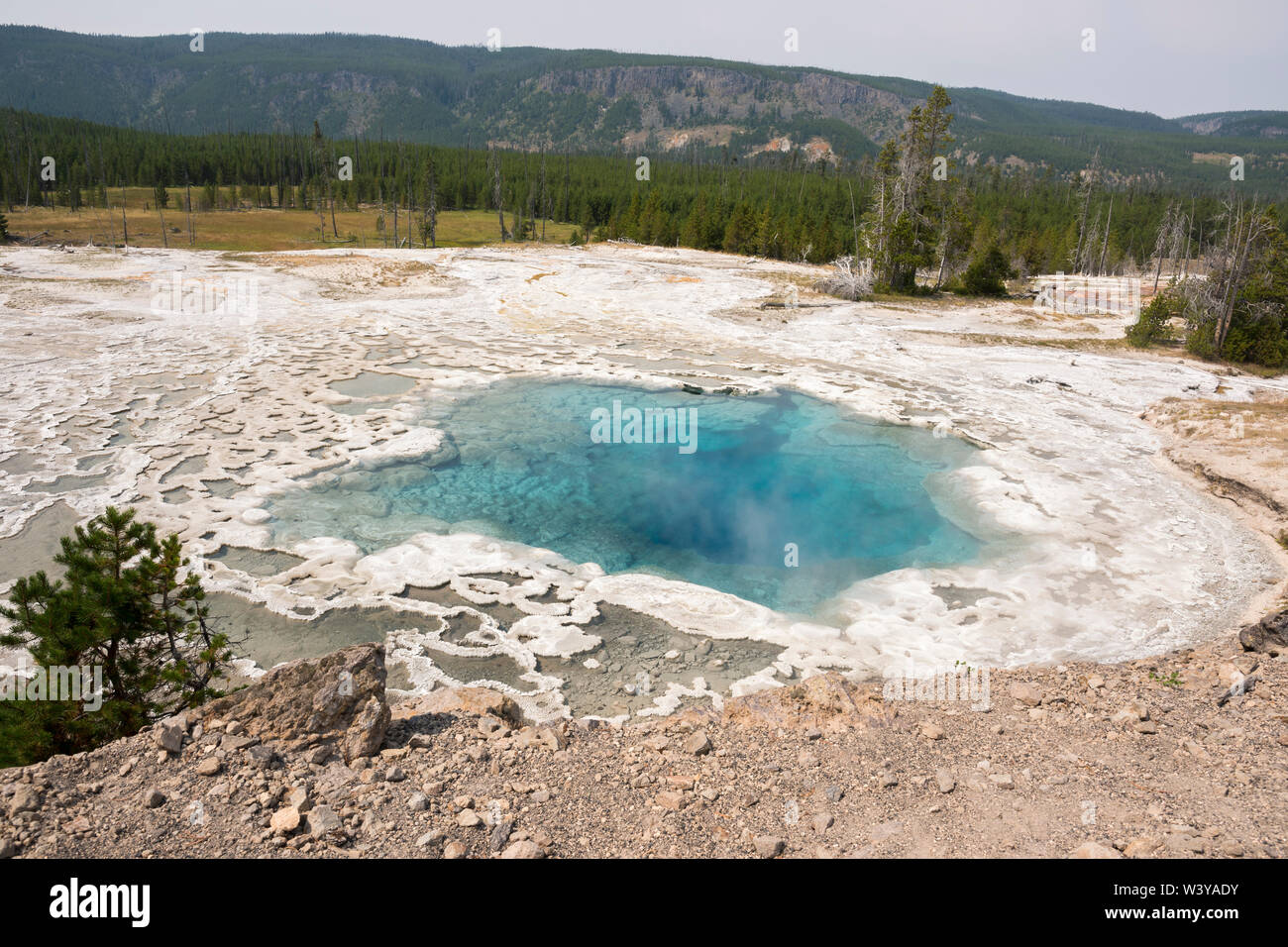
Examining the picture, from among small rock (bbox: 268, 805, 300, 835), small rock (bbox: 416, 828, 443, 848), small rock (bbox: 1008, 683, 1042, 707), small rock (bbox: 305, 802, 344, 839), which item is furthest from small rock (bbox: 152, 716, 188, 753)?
small rock (bbox: 1008, 683, 1042, 707)

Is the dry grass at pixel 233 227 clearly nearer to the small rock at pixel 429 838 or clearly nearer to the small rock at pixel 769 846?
the small rock at pixel 429 838

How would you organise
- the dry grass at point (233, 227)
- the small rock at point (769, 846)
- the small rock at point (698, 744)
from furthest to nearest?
the dry grass at point (233, 227)
the small rock at point (698, 744)
the small rock at point (769, 846)

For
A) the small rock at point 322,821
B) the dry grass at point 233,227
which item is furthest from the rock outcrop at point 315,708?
the dry grass at point 233,227

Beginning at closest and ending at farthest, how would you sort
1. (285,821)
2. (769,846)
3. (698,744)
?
(285,821) < (769,846) < (698,744)

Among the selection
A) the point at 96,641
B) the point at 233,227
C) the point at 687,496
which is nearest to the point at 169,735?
the point at 96,641

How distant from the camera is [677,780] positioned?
18.2 ft

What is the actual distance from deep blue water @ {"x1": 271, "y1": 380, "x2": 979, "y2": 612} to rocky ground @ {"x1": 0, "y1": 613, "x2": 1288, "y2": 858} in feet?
12.6

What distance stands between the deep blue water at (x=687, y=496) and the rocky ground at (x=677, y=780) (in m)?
3.84

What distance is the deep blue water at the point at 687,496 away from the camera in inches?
444

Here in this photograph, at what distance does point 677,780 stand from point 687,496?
8427 millimetres

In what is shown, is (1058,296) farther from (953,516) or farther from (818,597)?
(818,597)

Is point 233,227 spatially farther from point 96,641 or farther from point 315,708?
point 315,708

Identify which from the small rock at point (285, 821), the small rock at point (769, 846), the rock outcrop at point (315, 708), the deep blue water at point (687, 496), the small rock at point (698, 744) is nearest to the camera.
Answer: the small rock at point (285, 821)
